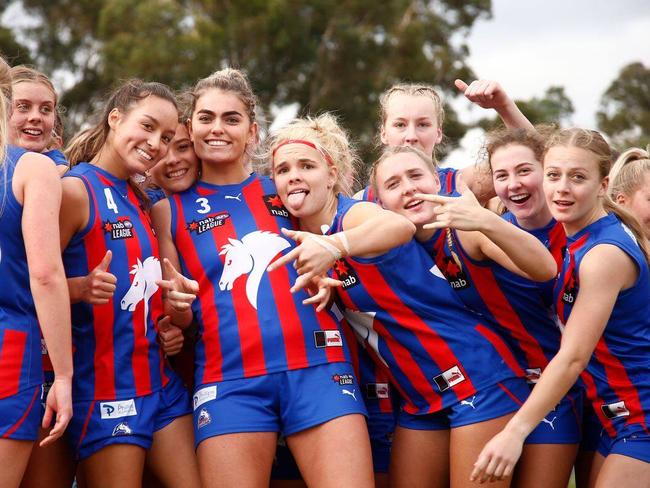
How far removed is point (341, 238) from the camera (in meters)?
4.03

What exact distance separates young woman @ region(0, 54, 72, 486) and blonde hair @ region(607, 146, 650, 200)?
10.5ft

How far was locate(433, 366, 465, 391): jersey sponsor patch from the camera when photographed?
4250 mm

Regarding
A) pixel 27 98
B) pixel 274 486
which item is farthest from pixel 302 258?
pixel 27 98

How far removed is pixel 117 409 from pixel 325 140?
180 centimetres

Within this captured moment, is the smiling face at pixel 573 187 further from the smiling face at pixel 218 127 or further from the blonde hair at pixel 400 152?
the smiling face at pixel 218 127

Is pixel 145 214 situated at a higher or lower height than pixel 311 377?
higher

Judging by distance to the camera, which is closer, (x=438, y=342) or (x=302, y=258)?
(x=302, y=258)

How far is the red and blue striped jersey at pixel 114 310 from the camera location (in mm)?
4180

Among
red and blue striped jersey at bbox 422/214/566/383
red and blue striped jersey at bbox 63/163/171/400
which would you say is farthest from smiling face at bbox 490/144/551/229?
Result: red and blue striped jersey at bbox 63/163/171/400

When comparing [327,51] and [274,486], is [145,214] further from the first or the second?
[327,51]

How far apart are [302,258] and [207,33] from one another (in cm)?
1894

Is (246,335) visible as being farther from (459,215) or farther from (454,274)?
(459,215)

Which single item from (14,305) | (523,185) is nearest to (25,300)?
(14,305)

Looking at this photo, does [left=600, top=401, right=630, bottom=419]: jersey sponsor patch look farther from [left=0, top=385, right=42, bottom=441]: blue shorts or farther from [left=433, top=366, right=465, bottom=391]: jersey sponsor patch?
[left=0, top=385, right=42, bottom=441]: blue shorts
